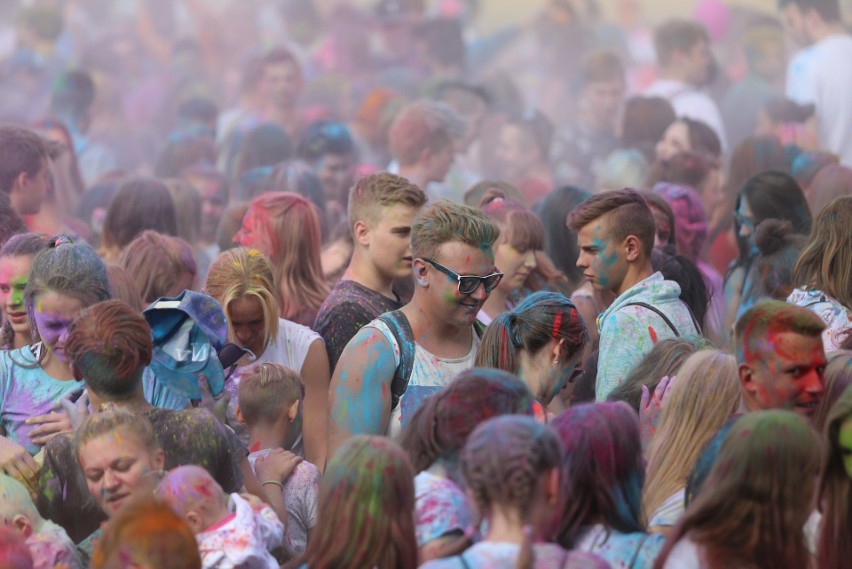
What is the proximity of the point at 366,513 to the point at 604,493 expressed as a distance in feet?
2.17

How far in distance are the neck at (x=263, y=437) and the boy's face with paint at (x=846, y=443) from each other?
2.09 m

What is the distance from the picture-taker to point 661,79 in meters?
13.6

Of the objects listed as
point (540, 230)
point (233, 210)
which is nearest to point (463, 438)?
point (540, 230)

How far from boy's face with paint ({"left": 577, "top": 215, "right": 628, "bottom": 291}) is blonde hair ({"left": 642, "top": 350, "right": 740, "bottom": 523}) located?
115 centimetres

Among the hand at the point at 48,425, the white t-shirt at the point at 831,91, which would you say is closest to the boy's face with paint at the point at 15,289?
the hand at the point at 48,425

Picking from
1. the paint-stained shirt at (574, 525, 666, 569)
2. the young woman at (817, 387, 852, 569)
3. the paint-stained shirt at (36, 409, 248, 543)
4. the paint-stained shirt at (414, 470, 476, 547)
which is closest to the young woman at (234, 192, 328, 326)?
the paint-stained shirt at (36, 409, 248, 543)

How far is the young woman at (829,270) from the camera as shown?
5121 mm

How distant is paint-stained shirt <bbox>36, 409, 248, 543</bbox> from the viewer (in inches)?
162

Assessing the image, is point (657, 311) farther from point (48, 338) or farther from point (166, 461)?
point (48, 338)

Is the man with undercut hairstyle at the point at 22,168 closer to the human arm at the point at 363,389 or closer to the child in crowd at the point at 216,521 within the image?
the human arm at the point at 363,389

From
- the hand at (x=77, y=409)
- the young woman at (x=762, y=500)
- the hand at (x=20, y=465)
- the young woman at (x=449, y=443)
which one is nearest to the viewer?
the young woman at (x=762, y=500)

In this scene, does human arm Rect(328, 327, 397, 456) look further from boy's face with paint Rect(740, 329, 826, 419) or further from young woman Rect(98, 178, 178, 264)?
young woman Rect(98, 178, 178, 264)

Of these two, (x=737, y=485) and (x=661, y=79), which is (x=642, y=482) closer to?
(x=737, y=485)

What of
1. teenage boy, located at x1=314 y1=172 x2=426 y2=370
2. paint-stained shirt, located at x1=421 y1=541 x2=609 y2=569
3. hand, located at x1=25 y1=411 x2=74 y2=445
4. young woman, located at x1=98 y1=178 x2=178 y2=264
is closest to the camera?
paint-stained shirt, located at x1=421 y1=541 x2=609 y2=569
